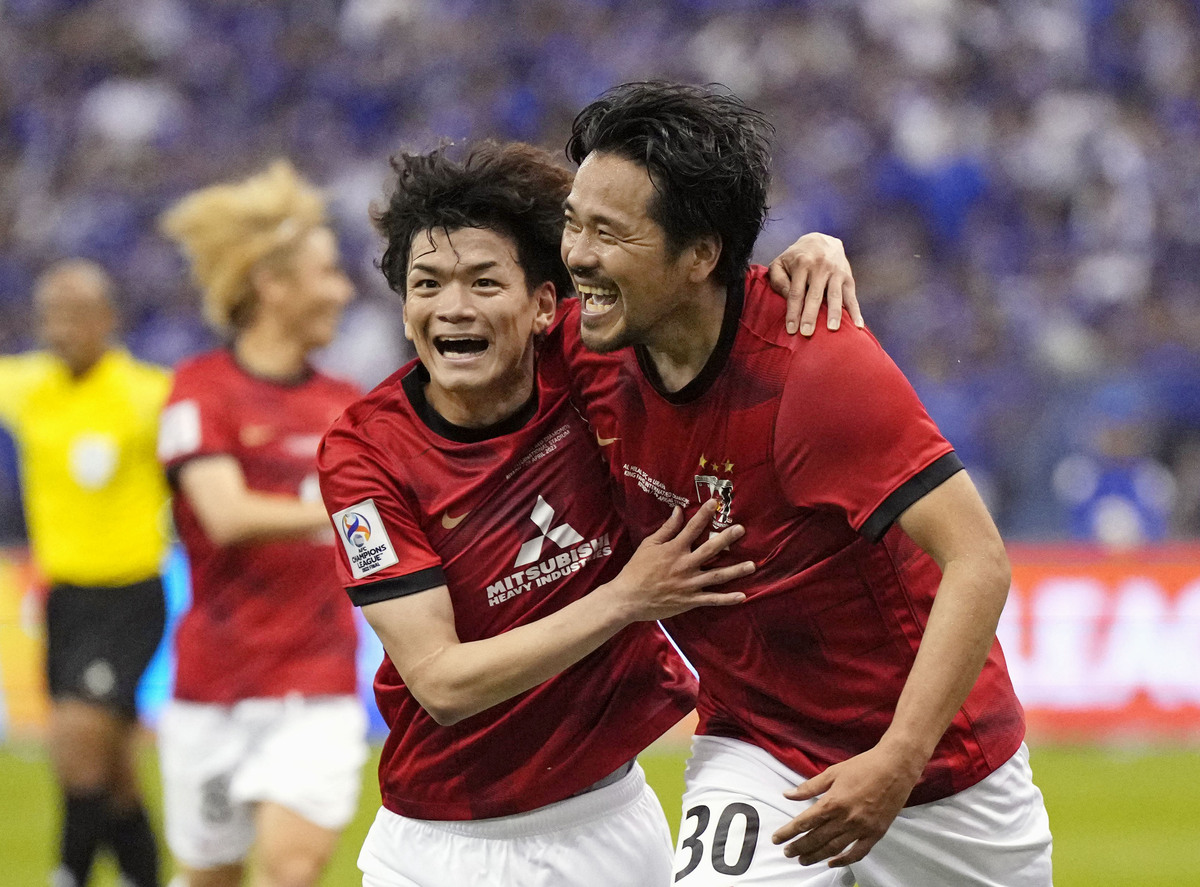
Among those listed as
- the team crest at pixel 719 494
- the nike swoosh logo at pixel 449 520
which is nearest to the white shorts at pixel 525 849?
the nike swoosh logo at pixel 449 520

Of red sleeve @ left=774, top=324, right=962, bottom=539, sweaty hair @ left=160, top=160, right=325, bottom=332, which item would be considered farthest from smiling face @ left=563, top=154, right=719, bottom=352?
sweaty hair @ left=160, top=160, right=325, bottom=332

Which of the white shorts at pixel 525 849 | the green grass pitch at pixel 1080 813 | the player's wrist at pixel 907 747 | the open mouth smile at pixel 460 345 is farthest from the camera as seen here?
the green grass pitch at pixel 1080 813

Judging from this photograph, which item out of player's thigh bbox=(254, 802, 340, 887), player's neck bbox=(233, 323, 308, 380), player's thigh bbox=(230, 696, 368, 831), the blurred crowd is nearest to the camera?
player's thigh bbox=(254, 802, 340, 887)

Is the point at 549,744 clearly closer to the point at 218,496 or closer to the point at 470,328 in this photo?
the point at 470,328

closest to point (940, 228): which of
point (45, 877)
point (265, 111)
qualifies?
point (265, 111)

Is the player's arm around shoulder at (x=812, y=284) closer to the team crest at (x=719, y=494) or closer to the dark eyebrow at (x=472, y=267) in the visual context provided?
the team crest at (x=719, y=494)

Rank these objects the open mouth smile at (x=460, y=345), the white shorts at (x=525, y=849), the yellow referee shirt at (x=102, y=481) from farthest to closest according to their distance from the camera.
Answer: the yellow referee shirt at (x=102, y=481)
the white shorts at (x=525, y=849)
the open mouth smile at (x=460, y=345)

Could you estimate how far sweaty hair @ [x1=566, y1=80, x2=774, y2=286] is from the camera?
3.28 m

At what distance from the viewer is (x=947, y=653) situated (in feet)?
9.98

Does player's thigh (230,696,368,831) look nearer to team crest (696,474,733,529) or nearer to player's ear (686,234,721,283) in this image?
team crest (696,474,733,529)

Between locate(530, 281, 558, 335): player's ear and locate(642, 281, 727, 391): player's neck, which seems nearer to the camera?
locate(642, 281, 727, 391): player's neck

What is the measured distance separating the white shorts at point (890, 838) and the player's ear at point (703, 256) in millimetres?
1004

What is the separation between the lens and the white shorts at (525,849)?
3684 mm

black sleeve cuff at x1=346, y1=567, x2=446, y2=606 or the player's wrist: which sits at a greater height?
black sleeve cuff at x1=346, y1=567, x2=446, y2=606
